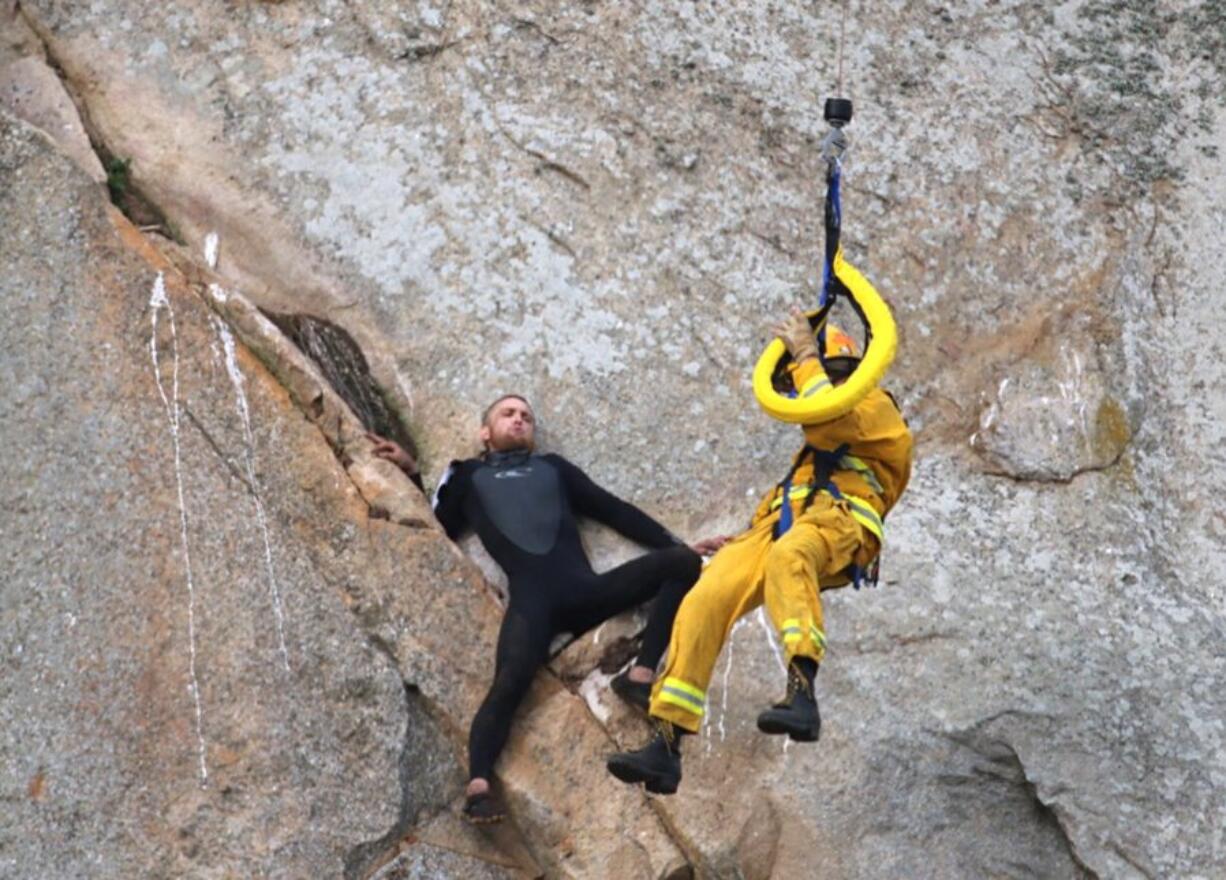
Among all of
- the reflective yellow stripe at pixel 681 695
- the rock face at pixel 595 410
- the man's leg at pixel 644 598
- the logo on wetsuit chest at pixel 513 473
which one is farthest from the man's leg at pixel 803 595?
the logo on wetsuit chest at pixel 513 473

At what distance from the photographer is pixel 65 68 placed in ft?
39.5

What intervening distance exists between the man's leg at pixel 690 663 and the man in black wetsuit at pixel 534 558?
3.20 feet

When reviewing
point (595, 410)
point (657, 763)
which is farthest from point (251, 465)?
point (657, 763)

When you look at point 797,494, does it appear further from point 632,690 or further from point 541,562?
point 541,562

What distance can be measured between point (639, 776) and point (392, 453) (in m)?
2.40

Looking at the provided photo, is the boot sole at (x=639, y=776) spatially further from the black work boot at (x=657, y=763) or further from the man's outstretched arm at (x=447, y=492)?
the man's outstretched arm at (x=447, y=492)

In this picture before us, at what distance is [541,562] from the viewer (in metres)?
10.5

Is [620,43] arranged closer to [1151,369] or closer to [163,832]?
[1151,369]

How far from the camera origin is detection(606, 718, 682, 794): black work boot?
900 cm

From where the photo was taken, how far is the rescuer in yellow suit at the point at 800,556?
29.5ft

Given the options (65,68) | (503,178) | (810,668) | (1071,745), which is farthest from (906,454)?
(65,68)

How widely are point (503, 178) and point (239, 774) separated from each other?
345cm

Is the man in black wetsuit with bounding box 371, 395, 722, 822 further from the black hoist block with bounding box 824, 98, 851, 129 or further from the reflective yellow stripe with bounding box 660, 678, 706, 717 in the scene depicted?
the black hoist block with bounding box 824, 98, 851, 129

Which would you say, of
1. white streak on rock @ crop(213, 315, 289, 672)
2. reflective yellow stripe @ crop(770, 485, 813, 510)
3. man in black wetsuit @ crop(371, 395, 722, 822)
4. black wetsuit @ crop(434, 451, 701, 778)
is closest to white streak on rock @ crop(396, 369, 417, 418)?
man in black wetsuit @ crop(371, 395, 722, 822)
